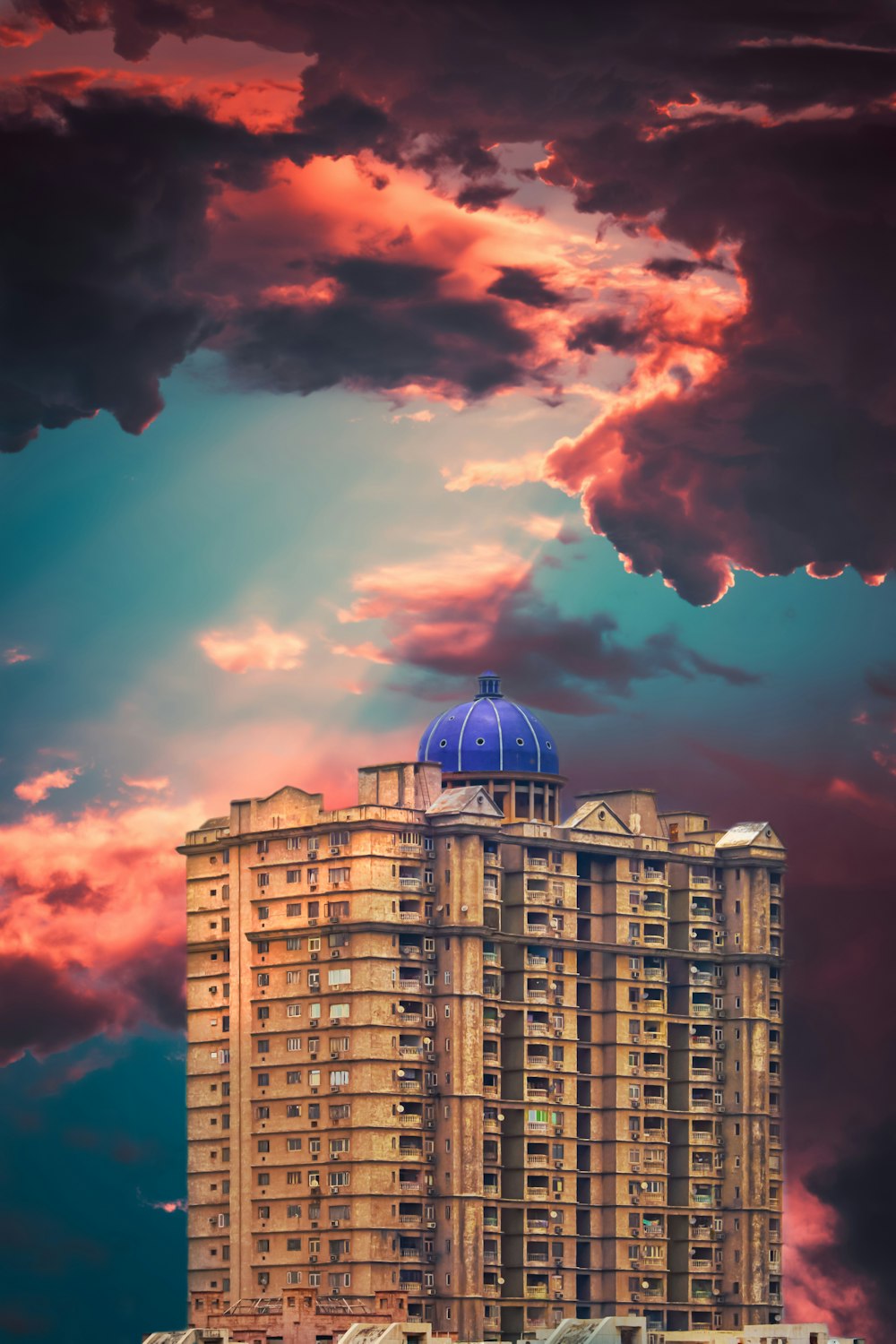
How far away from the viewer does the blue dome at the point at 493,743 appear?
18188 cm

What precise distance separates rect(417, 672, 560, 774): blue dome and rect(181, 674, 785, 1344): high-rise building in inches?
5.5

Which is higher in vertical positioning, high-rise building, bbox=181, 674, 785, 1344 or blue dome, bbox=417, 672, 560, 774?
blue dome, bbox=417, 672, 560, 774

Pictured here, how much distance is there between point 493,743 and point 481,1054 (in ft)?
57.5

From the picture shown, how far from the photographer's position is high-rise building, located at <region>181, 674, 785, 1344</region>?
17062 centimetres

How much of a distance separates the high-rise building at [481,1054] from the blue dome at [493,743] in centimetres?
14

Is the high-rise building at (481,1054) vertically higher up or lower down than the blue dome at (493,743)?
lower down

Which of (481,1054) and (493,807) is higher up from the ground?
(493,807)

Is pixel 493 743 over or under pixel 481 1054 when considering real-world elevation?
over

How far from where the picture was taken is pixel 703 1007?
185m

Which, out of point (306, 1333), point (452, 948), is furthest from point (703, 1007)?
point (306, 1333)

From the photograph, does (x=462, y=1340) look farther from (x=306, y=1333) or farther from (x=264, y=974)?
(x=264, y=974)

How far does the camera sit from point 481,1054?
17325cm

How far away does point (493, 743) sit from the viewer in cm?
18188

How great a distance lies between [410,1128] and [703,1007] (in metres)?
21.5
